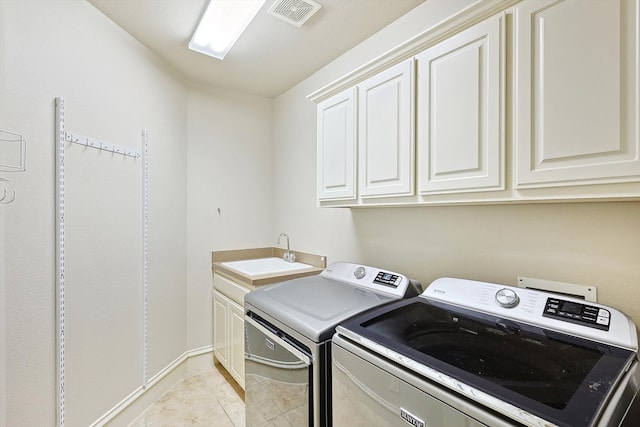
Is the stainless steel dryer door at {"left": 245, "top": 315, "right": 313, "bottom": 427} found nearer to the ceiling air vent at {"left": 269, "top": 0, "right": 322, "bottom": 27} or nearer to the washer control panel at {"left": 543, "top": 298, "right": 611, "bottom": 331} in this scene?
the washer control panel at {"left": 543, "top": 298, "right": 611, "bottom": 331}

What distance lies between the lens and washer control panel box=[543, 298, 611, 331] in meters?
0.97

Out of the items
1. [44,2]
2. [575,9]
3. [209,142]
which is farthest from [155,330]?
[575,9]

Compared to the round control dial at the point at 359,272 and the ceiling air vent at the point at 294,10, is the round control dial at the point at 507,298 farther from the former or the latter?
the ceiling air vent at the point at 294,10

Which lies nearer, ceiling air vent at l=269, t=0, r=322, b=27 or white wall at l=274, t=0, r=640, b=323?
white wall at l=274, t=0, r=640, b=323

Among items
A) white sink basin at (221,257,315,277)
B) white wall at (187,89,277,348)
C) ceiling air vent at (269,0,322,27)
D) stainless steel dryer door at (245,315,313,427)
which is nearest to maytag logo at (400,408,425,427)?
stainless steel dryer door at (245,315,313,427)

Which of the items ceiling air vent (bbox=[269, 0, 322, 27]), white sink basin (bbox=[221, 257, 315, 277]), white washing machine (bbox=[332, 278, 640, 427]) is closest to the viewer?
white washing machine (bbox=[332, 278, 640, 427])

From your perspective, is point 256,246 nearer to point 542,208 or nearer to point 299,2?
point 299,2

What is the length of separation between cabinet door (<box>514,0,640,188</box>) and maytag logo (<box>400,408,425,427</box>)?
827mm

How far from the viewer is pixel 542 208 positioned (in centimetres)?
124

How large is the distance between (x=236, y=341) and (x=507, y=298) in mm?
1855

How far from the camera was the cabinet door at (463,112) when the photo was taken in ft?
3.58

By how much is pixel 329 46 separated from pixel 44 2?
1610 millimetres

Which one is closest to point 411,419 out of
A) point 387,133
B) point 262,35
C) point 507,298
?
point 507,298

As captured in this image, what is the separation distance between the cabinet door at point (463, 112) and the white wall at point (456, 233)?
34cm
